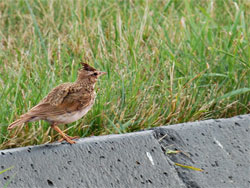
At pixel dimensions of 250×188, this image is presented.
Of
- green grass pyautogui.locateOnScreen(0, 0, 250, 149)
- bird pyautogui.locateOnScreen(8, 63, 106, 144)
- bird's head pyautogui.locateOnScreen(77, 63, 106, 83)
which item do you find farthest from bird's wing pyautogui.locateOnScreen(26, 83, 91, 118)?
green grass pyautogui.locateOnScreen(0, 0, 250, 149)

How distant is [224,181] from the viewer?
433 cm

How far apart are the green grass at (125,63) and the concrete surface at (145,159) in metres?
0.43

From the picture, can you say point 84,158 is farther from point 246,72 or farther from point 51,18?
point 51,18

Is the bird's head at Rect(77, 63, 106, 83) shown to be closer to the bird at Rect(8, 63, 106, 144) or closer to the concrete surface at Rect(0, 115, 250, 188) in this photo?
the bird at Rect(8, 63, 106, 144)

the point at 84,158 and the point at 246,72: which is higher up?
the point at 84,158

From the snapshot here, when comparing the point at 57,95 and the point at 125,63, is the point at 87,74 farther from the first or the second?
the point at 125,63

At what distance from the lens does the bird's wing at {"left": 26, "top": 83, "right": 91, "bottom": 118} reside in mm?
3854

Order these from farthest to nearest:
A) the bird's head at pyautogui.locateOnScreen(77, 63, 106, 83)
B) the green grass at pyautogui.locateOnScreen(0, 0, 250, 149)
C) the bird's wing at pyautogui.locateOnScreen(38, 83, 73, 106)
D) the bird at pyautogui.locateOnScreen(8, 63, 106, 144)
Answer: the green grass at pyautogui.locateOnScreen(0, 0, 250, 149) < the bird's head at pyautogui.locateOnScreen(77, 63, 106, 83) < the bird's wing at pyautogui.locateOnScreen(38, 83, 73, 106) < the bird at pyautogui.locateOnScreen(8, 63, 106, 144)

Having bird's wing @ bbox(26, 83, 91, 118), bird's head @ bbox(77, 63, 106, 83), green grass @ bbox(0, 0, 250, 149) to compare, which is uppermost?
bird's wing @ bbox(26, 83, 91, 118)

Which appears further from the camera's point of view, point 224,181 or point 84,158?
point 224,181

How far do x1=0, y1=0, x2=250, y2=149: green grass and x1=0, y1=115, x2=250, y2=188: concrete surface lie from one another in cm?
43

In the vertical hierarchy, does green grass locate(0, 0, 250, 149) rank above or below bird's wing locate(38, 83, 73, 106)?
below

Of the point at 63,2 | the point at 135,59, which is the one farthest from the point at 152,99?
the point at 63,2

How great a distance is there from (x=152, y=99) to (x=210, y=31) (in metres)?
1.66
